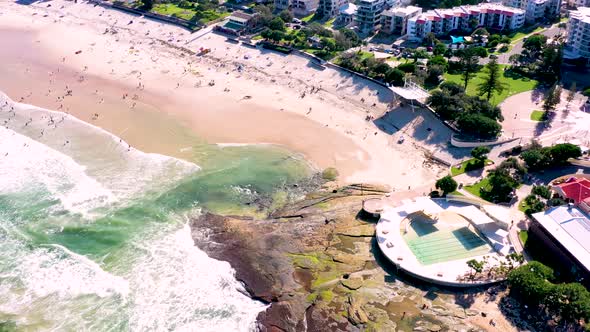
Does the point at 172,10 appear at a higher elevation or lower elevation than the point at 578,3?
lower

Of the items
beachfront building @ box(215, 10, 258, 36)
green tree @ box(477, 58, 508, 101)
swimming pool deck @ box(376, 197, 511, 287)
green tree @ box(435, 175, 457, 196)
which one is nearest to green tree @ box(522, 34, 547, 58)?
green tree @ box(477, 58, 508, 101)

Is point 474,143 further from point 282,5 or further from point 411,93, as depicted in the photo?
point 282,5

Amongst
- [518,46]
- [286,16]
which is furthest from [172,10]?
[518,46]

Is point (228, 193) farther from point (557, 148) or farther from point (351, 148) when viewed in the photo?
point (557, 148)

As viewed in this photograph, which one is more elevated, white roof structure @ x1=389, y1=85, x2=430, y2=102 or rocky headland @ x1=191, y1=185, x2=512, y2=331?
white roof structure @ x1=389, y1=85, x2=430, y2=102

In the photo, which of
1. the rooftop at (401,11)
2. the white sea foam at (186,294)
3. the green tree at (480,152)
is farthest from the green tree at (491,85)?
the white sea foam at (186,294)

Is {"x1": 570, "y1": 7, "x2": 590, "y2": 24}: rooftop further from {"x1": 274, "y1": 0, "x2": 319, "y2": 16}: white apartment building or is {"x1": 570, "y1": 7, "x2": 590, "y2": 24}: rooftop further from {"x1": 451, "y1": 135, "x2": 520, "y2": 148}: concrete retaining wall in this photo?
{"x1": 274, "y1": 0, "x2": 319, "y2": 16}: white apartment building
